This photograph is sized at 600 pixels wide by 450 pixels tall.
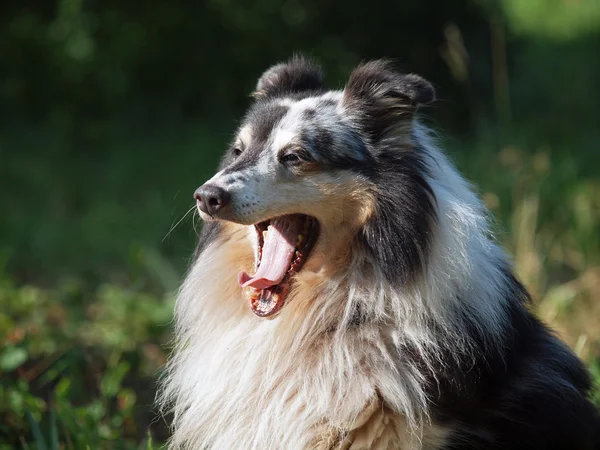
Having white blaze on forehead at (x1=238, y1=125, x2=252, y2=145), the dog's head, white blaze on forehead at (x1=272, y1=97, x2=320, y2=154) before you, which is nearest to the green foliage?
the dog's head

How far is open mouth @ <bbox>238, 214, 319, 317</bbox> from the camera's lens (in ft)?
10.7

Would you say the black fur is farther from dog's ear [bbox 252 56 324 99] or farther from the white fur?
dog's ear [bbox 252 56 324 99]

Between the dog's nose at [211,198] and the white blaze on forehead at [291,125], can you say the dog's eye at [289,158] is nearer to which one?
the white blaze on forehead at [291,125]

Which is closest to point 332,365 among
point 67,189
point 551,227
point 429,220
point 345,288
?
point 345,288

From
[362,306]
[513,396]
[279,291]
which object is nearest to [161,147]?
[279,291]

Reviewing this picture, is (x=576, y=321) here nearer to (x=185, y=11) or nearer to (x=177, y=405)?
Result: (x=177, y=405)

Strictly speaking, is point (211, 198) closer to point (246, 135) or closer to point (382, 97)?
point (246, 135)

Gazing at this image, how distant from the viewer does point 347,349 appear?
3.06 m

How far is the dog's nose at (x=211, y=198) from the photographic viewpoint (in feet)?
10.0

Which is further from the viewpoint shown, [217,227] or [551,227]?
[551,227]

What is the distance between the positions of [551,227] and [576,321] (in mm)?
1116

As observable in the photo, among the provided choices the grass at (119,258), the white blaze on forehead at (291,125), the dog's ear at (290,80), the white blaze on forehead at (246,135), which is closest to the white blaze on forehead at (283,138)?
the white blaze on forehead at (291,125)

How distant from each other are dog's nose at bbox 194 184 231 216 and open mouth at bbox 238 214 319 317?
30 cm

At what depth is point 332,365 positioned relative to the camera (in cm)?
305
